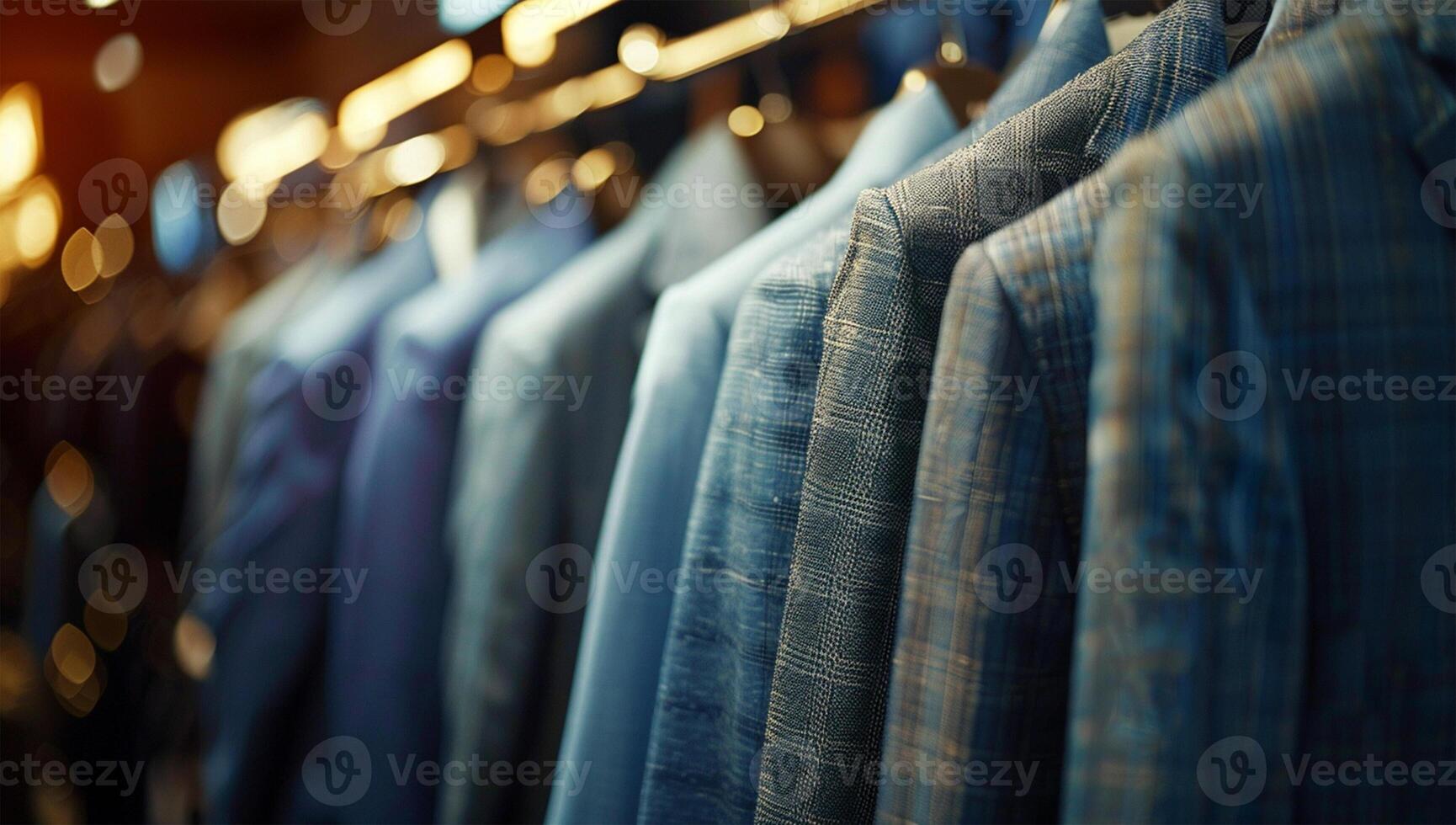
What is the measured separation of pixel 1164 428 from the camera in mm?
395

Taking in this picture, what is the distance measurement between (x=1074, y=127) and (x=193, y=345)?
137 centimetres

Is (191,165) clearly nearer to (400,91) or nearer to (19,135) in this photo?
(19,135)

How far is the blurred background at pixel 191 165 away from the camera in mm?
1127

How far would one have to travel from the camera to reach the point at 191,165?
6.40ft

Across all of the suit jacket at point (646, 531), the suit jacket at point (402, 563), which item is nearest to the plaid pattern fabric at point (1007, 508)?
the suit jacket at point (646, 531)

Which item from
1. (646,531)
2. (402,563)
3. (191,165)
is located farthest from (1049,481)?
(191,165)

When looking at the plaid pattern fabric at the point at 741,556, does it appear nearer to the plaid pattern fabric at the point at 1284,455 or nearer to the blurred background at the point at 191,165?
the plaid pattern fabric at the point at 1284,455

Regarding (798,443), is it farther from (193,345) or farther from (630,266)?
(193,345)

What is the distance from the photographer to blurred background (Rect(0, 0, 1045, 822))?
44.4 inches

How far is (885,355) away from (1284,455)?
19 centimetres

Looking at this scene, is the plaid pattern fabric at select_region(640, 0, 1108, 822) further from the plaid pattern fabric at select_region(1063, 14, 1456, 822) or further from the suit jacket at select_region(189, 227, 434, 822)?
the suit jacket at select_region(189, 227, 434, 822)

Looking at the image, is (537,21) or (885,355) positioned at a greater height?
(537,21)

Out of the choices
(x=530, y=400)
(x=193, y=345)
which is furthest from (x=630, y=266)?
(x=193, y=345)

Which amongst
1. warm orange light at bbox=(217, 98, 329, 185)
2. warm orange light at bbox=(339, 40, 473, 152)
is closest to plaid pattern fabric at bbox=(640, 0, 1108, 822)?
warm orange light at bbox=(339, 40, 473, 152)
